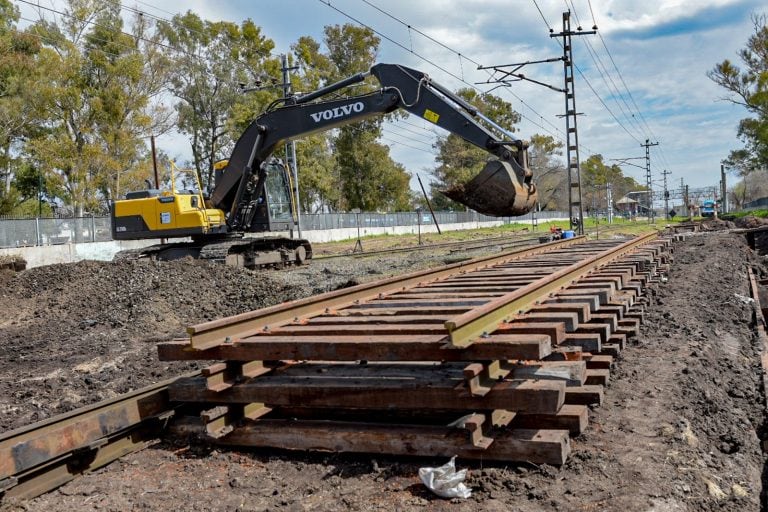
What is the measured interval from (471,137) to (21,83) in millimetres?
32389

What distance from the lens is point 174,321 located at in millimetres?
10820

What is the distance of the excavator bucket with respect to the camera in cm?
1166

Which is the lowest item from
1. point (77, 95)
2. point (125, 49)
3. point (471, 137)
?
point (471, 137)

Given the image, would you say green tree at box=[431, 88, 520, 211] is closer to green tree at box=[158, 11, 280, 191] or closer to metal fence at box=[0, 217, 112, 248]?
green tree at box=[158, 11, 280, 191]

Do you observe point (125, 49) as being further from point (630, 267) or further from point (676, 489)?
point (676, 489)

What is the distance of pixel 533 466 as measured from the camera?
13.0ft

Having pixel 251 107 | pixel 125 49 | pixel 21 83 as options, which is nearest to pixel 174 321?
pixel 21 83

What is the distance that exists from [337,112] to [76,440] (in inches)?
442

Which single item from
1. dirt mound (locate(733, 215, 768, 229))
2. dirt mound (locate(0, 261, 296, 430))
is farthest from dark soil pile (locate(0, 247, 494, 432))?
dirt mound (locate(733, 215, 768, 229))

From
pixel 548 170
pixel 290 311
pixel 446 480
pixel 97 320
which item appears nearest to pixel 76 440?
pixel 290 311

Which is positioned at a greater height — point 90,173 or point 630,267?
point 90,173

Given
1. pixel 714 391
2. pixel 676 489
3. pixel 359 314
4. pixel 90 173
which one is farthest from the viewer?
pixel 90 173

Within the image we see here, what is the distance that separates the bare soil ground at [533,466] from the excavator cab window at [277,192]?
786cm

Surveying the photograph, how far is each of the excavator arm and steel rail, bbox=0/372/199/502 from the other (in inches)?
317
